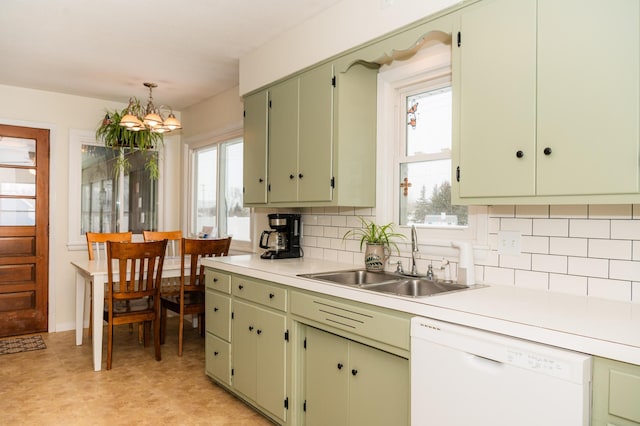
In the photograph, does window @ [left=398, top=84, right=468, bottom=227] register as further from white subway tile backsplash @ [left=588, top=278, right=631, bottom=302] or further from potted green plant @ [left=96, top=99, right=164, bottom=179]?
potted green plant @ [left=96, top=99, right=164, bottom=179]

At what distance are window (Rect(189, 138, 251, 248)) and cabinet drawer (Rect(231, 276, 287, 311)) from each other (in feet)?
4.96

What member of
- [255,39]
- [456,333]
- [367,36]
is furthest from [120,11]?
[456,333]

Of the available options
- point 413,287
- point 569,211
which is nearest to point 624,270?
point 569,211

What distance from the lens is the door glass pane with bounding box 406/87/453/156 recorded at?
2639 mm

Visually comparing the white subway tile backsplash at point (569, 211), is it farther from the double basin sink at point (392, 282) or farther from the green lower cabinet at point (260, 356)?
the green lower cabinet at point (260, 356)

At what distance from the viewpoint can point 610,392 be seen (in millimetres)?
1300

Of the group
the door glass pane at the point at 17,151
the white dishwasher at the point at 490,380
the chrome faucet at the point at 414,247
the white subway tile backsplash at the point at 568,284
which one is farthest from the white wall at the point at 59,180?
the white subway tile backsplash at the point at 568,284

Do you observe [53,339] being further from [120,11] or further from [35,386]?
[120,11]

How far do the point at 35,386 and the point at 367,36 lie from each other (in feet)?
10.8

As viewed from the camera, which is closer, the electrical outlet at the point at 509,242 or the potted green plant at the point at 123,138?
the electrical outlet at the point at 509,242

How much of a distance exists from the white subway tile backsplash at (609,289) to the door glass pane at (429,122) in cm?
104

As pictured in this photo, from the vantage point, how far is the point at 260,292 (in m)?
2.74

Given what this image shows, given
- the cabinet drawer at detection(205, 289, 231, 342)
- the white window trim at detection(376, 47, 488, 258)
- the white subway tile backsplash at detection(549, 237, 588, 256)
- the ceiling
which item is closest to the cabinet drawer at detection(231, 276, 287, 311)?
the cabinet drawer at detection(205, 289, 231, 342)

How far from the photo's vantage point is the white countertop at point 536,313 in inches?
52.0
